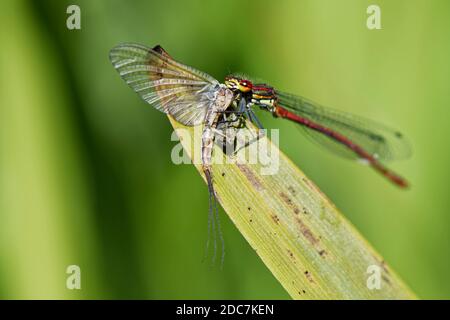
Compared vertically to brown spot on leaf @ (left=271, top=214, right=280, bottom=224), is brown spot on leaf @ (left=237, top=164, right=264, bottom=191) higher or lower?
higher

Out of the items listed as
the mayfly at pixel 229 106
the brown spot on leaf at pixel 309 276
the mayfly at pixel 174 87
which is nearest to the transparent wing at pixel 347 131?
→ the mayfly at pixel 229 106

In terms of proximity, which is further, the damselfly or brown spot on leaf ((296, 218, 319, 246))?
the damselfly

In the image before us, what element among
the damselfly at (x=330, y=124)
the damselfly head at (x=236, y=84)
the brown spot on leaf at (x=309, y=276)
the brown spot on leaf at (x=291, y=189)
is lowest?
the brown spot on leaf at (x=309, y=276)

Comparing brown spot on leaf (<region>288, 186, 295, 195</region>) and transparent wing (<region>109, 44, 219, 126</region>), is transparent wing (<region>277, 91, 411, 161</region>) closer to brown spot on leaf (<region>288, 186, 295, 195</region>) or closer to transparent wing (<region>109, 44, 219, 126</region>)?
transparent wing (<region>109, 44, 219, 126</region>)

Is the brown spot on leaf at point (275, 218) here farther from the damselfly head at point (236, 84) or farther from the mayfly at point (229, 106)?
the damselfly head at point (236, 84)

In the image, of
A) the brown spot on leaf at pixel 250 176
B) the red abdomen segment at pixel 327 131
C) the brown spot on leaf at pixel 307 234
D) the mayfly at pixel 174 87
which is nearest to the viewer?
the brown spot on leaf at pixel 307 234

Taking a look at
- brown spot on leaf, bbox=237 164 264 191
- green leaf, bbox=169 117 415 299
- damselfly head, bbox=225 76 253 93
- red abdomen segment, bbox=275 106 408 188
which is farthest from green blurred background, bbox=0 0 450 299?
green leaf, bbox=169 117 415 299

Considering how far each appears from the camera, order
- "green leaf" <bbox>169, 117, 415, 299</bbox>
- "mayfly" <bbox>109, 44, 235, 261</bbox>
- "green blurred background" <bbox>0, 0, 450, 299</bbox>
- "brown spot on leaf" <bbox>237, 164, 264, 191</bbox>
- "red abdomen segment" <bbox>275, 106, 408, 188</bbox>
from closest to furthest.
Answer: "green leaf" <bbox>169, 117, 415, 299</bbox> → "brown spot on leaf" <bbox>237, 164, 264, 191</bbox> → "mayfly" <bbox>109, 44, 235, 261</bbox> → "green blurred background" <bbox>0, 0, 450, 299</bbox> → "red abdomen segment" <bbox>275, 106, 408, 188</bbox>
